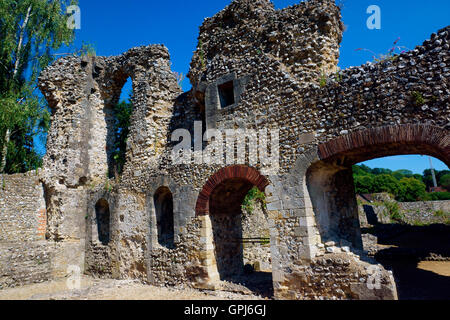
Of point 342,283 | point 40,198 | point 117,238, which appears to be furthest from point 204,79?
point 40,198

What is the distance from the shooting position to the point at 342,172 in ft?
25.6

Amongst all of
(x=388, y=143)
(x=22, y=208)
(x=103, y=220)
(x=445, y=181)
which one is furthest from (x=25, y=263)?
(x=445, y=181)

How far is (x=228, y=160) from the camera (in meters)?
8.39

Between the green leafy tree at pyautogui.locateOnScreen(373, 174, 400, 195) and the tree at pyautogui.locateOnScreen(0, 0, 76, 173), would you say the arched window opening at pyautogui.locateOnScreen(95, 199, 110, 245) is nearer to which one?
the tree at pyautogui.locateOnScreen(0, 0, 76, 173)

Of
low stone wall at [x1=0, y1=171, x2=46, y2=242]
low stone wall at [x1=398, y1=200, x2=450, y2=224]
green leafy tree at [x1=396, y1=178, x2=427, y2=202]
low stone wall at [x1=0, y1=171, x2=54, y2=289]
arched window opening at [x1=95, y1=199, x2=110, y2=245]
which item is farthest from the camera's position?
green leafy tree at [x1=396, y1=178, x2=427, y2=202]

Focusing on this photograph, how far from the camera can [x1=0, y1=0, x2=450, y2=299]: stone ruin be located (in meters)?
6.25

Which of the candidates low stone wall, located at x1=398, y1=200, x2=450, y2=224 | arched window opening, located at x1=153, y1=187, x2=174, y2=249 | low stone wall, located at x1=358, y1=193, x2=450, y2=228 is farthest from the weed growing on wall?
low stone wall, located at x1=398, y1=200, x2=450, y2=224

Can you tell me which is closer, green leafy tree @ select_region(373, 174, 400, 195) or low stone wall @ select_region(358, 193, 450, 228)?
low stone wall @ select_region(358, 193, 450, 228)

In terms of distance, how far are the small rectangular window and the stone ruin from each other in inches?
2.5

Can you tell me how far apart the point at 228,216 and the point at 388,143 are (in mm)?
4953
